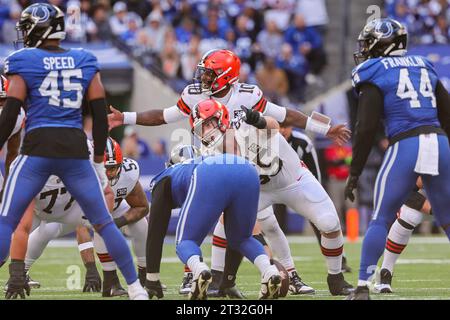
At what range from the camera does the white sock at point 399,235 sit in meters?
9.41

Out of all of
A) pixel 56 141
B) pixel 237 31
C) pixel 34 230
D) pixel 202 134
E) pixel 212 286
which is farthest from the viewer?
pixel 237 31

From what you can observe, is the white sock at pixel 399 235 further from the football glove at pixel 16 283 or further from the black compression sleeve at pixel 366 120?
the football glove at pixel 16 283

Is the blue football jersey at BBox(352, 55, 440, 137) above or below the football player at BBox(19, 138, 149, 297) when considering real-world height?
above

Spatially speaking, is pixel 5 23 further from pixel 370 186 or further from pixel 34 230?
pixel 34 230

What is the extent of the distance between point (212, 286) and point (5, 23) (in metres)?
11.1

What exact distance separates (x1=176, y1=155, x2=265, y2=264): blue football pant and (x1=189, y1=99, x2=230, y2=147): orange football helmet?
344 millimetres

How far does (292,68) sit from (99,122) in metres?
12.3

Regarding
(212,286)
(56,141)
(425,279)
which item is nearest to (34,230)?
(212,286)

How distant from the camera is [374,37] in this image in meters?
7.79

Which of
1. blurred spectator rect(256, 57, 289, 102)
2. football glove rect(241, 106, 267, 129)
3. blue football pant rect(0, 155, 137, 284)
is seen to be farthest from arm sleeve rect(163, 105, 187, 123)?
blurred spectator rect(256, 57, 289, 102)

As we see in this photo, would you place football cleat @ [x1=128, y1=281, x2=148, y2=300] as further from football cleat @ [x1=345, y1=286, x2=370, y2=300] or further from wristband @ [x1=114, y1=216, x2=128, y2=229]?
wristband @ [x1=114, y1=216, x2=128, y2=229]

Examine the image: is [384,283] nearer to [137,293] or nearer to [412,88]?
[412,88]

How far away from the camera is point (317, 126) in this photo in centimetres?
894

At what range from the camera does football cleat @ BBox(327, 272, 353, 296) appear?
343 inches
